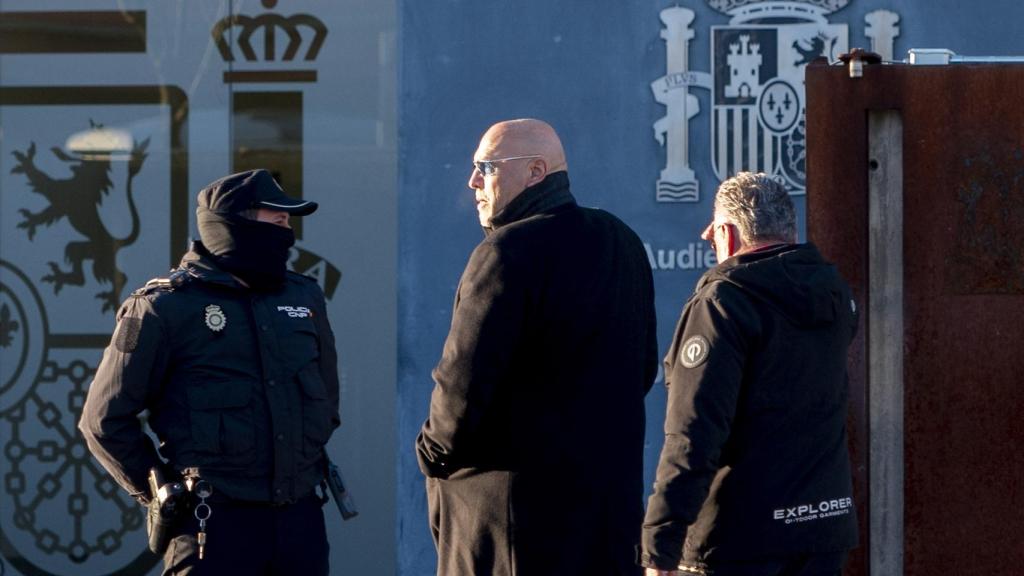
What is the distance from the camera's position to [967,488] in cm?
373

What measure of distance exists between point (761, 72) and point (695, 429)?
2915 millimetres

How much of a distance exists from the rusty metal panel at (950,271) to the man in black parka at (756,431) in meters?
0.44

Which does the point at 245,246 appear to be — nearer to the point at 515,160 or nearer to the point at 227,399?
the point at 227,399

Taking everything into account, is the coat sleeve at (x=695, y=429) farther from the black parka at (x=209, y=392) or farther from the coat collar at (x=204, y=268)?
the coat collar at (x=204, y=268)

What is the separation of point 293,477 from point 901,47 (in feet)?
10.4

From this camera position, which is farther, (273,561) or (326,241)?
(326,241)

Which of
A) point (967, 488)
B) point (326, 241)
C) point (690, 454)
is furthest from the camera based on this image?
point (326, 241)

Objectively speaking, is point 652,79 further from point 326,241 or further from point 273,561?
point 273,561

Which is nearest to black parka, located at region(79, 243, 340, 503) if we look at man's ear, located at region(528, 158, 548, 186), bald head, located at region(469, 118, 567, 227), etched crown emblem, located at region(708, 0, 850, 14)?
bald head, located at region(469, 118, 567, 227)

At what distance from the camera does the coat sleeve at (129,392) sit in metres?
3.80

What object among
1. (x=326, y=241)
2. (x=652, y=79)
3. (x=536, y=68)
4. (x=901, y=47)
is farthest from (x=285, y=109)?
(x=901, y=47)

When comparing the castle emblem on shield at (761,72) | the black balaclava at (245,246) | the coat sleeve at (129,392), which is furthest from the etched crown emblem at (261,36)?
the coat sleeve at (129,392)

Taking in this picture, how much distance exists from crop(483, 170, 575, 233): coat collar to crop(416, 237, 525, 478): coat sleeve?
0.18m

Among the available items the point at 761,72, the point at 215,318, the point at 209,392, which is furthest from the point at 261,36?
the point at 209,392
